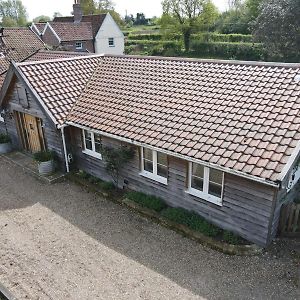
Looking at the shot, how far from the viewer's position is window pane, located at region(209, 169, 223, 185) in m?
9.82

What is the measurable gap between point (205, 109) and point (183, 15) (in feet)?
153

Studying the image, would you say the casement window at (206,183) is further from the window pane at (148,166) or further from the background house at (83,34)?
the background house at (83,34)

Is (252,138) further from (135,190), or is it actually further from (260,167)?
(135,190)

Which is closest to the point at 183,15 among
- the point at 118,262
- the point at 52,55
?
the point at 52,55

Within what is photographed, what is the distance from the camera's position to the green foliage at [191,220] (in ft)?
32.7

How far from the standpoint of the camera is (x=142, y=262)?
361 inches

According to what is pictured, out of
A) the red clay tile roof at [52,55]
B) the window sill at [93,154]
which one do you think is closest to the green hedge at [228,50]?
the red clay tile roof at [52,55]

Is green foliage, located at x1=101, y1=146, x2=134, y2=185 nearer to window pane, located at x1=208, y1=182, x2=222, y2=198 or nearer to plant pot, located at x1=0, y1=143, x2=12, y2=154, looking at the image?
window pane, located at x1=208, y1=182, x2=222, y2=198

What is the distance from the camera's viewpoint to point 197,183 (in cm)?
1043

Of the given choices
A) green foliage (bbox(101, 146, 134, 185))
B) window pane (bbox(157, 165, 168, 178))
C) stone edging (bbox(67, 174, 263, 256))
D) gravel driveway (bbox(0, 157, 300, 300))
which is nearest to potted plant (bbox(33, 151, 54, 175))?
gravel driveway (bbox(0, 157, 300, 300))

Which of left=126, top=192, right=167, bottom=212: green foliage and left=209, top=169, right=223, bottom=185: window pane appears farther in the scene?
left=126, top=192, right=167, bottom=212: green foliage

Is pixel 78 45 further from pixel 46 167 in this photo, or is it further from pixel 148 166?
pixel 148 166

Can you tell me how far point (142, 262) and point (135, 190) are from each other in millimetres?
3677

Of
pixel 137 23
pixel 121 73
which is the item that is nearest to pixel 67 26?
pixel 121 73
